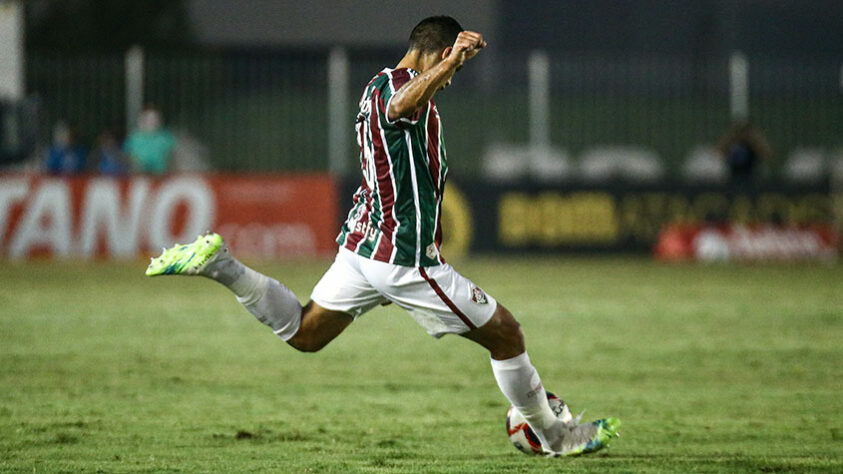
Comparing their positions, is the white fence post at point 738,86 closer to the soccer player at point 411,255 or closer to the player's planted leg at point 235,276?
the soccer player at point 411,255

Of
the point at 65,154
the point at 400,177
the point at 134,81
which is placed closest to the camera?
the point at 400,177

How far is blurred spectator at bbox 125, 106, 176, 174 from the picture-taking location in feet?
71.6

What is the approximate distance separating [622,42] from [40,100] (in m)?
14.4

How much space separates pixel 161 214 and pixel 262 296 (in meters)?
14.5

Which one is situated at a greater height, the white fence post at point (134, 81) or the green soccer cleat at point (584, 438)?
the white fence post at point (134, 81)

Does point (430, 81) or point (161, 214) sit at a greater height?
point (430, 81)

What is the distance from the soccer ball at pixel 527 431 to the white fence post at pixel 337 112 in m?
16.1

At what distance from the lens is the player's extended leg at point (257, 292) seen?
21.3ft

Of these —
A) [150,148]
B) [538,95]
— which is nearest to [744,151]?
[538,95]

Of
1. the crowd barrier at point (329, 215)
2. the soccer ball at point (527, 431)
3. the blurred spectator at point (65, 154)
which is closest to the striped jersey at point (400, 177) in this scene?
the soccer ball at point (527, 431)

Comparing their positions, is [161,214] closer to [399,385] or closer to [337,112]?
[337,112]

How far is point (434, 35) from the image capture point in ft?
20.7

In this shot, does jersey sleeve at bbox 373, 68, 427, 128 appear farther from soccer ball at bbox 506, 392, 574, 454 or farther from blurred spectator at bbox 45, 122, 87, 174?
blurred spectator at bbox 45, 122, 87, 174

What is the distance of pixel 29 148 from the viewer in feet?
71.5
